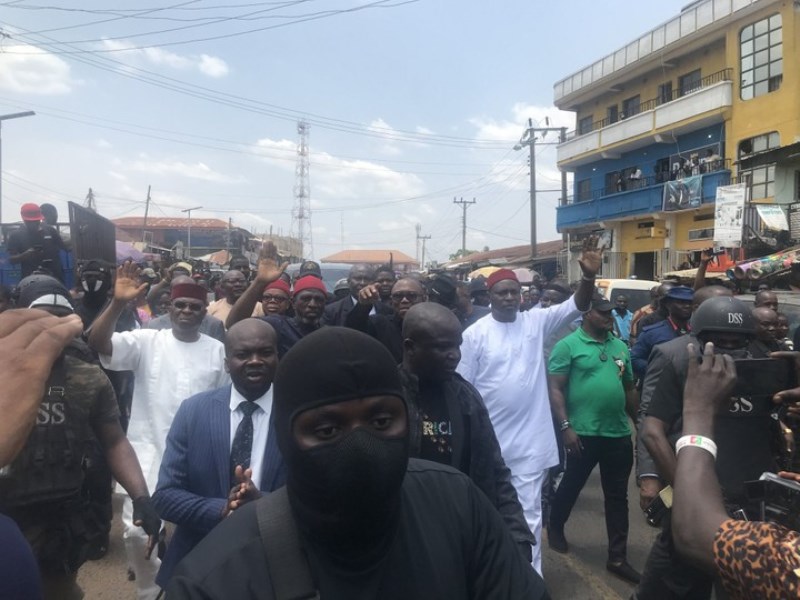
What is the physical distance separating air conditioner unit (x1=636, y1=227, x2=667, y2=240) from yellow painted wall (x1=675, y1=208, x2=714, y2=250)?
714 mm

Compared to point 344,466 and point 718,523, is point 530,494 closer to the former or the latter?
point 718,523

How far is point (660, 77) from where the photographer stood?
27.0 meters

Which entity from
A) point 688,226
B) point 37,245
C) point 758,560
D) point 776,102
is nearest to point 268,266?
point 758,560

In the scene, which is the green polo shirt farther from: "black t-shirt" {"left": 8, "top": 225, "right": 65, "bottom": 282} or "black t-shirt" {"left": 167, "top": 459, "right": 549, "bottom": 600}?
"black t-shirt" {"left": 8, "top": 225, "right": 65, "bottom": 282}

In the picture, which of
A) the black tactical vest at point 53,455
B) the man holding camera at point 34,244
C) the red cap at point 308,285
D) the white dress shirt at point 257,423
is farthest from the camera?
the man holding camera at point 34,244

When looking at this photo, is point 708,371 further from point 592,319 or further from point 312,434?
point 592,319

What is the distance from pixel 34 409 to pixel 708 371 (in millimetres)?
1911

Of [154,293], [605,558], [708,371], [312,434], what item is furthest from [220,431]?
[154,293]

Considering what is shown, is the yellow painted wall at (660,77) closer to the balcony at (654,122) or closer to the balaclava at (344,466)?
the balcony at (654,122)

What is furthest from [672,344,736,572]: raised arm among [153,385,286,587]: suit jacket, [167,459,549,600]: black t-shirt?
[153,385,286,587]: suit jacket

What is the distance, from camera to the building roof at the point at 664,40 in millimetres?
22938

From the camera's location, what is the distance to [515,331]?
14.6 feet

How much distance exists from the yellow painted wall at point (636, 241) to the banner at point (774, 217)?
1066cm

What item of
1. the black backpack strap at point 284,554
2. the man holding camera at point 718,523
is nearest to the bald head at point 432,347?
the man holding camera at point 718,523
